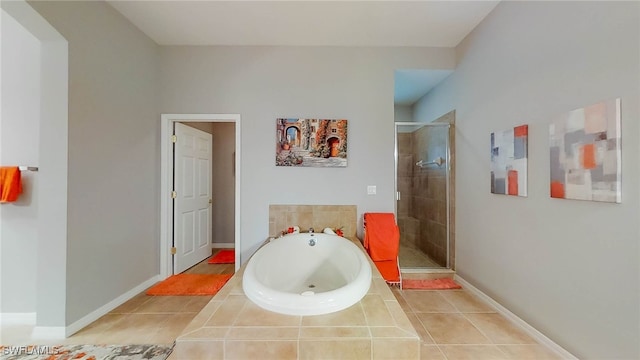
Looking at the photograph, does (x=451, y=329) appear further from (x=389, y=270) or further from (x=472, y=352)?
(x=389, y=270)

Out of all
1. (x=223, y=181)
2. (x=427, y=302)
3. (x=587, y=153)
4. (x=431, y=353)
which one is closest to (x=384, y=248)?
(x=427, y=302)

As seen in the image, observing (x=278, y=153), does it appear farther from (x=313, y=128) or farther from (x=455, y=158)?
(x=455, y=158)

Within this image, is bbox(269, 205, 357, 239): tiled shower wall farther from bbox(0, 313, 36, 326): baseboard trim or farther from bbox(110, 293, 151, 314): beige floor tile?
bbox(0, 313, 36, 326): baseboard trim

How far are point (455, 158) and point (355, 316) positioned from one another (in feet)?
7.61

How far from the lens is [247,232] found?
273cm

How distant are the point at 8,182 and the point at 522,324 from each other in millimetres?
4075

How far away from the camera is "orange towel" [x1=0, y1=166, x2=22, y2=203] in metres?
1.79

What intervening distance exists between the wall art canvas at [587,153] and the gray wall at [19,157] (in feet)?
12.6

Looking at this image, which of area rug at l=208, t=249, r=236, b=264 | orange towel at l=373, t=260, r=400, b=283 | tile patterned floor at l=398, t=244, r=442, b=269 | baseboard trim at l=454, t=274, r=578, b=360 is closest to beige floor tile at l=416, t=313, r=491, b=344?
baseboard trim at l=454, t=274, r=578, b=360

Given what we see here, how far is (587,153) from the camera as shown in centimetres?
138

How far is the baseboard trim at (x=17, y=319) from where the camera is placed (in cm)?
191

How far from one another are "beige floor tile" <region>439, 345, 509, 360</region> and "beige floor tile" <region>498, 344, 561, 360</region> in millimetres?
57

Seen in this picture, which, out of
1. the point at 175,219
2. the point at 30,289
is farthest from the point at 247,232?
the point at 30,289

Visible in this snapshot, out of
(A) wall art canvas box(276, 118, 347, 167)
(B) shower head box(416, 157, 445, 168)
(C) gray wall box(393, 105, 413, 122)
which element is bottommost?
(B) shower head box(416, 157, 445, 168)
